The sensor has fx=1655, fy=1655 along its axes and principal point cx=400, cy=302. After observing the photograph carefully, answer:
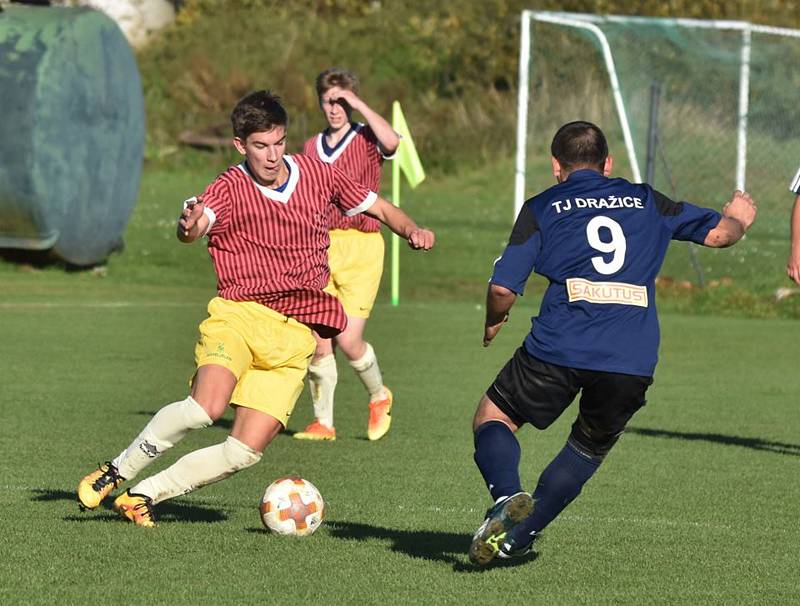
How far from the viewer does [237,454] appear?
7047 mm

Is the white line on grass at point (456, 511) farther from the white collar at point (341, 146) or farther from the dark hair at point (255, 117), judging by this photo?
the white collar at point (341, 146)

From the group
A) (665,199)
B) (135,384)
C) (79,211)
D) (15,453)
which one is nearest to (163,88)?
(79,211)

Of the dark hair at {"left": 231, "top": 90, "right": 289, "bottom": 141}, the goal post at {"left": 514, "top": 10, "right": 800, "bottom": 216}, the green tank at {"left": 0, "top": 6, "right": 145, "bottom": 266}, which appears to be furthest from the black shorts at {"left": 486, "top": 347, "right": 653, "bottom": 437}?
the goal post at {"left": 514, "top": 10, "right": 800, "bottom": 216}

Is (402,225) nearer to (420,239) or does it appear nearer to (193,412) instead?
(420,239)

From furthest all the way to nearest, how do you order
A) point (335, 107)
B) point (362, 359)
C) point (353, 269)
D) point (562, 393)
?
point (353, 269) → point (335, 107) → point (362, 359) → point (562, 393)

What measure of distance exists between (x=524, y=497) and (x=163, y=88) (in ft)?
105

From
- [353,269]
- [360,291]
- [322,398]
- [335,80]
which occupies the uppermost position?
[335,80]

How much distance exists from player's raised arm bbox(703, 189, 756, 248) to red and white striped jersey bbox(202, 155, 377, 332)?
5.77 feet

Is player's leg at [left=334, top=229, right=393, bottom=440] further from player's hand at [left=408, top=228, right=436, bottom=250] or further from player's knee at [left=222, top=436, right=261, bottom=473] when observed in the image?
player's hand at [left=408, top=228, right=436, bottom=250]

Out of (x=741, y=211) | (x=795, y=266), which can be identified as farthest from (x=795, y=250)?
(x=741, y=211)

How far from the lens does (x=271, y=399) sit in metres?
7.15

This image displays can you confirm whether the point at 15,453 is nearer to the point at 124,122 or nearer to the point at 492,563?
the point at 492,563

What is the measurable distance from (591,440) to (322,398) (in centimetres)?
418

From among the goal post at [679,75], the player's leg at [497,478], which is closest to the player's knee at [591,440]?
the player's leg at [497,478]
